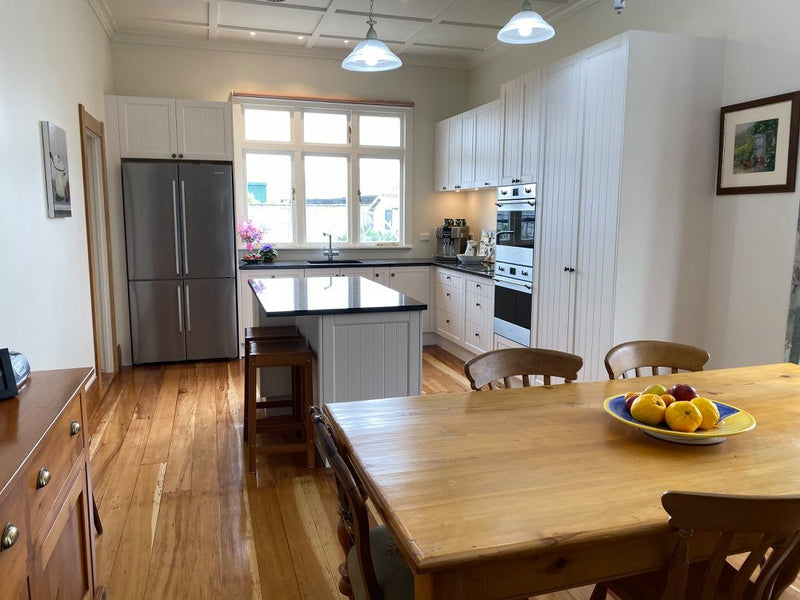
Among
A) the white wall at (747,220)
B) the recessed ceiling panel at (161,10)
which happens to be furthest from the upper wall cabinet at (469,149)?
the recessed ceiling panel at (161,10)

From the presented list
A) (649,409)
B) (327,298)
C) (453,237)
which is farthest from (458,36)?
(649,409)

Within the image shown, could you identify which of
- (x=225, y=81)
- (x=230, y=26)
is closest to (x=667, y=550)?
(x=230, y=26)

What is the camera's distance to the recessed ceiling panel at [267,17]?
15.6ft

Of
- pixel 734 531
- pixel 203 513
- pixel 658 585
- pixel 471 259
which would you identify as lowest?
pixel 203 513

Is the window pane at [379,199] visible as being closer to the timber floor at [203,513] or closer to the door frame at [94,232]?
the door frame at [94,232]

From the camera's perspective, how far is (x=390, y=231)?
662cm

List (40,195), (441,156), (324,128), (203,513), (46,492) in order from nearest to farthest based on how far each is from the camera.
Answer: (46,492), (203,513), (40,195), (324,128), (441,156)

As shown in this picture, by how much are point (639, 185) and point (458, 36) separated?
2.98m

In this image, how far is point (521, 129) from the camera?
4.56m

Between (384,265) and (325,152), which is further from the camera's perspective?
(325,152)

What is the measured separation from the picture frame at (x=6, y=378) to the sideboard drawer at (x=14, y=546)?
1.56 ft

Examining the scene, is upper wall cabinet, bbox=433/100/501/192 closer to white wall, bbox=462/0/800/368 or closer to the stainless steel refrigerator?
white wall, bbox=462/0/800/368

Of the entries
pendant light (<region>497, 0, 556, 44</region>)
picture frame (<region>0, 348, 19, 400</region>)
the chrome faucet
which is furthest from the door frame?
pendant light (<region>497, 0, 556, 44</region>)

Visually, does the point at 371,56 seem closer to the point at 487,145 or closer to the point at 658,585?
the point at 487,145
